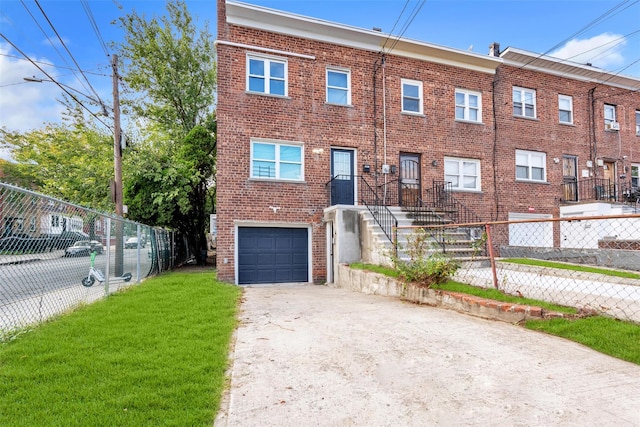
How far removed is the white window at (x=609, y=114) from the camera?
51.9 ft

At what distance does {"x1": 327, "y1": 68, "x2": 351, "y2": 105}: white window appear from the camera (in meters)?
12.0

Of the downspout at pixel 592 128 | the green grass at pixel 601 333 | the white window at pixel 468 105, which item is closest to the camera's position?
the green grass at pixel 601 333

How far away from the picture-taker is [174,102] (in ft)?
62.1

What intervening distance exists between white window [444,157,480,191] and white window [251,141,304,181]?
564 cm

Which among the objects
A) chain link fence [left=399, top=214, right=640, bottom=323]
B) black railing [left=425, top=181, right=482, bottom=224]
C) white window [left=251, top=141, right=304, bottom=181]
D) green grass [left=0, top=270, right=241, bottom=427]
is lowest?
green grass [left=0, top=270, right=241, bottom=427]

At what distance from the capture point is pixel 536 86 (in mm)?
14453

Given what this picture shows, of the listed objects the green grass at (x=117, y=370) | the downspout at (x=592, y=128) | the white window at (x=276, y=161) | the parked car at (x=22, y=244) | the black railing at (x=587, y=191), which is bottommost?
the green grass at (x=117, y=370)

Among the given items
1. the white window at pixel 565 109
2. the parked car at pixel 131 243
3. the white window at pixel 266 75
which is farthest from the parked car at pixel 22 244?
the white window at pixel 565 109

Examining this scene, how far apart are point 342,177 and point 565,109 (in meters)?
10.6

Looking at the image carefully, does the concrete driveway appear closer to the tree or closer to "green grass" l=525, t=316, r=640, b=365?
"green grass" l=525, t=316, r=640, b=365

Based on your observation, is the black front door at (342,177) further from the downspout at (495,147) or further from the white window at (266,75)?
the downspout at (495,147)

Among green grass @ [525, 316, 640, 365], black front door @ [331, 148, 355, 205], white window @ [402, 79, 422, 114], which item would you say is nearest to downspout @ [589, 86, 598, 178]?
white window @ [402, 79, 422, 114]

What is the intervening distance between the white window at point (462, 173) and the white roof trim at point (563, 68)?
4.37 meters

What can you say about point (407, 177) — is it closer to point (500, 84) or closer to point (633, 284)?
point (500, 84)
